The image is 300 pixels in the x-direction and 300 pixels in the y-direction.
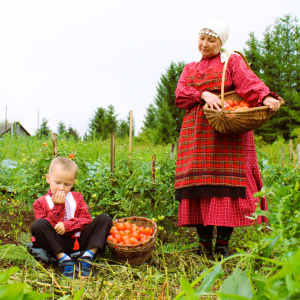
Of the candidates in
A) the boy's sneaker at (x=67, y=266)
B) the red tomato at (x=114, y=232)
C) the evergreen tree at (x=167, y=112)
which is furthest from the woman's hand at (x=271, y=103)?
the evergreen tree at (x=167, y=112)

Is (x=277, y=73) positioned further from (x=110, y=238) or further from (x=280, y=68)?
(x=110, y=238)

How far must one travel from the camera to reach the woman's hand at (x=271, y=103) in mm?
1973

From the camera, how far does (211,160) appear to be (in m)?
2.23

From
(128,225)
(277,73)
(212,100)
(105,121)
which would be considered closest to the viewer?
(212,100)

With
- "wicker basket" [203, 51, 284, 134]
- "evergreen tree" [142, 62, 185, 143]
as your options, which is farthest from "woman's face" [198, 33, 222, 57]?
"evergreen tree" [142, 62, 185, 143]

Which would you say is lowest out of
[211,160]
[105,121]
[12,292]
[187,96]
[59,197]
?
[59,197]

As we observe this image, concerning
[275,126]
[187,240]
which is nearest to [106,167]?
[187,240]

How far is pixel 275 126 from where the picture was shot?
65.0ft

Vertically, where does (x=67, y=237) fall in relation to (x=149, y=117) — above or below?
below

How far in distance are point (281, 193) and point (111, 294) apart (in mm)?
1316

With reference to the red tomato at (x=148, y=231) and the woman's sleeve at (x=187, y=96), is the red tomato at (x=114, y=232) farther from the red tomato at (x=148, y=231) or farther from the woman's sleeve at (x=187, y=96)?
the woman's sleeve at (x=187, y=96)

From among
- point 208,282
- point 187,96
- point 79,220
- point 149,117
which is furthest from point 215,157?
point 149,117

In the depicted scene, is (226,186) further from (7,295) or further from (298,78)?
(298,78)

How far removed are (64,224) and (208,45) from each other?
64.7 inches
